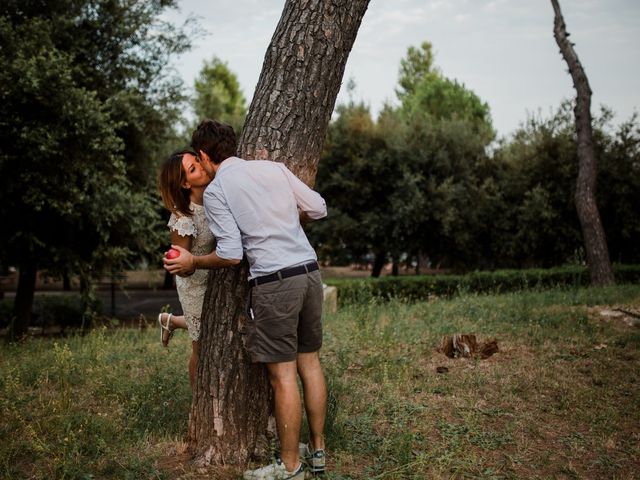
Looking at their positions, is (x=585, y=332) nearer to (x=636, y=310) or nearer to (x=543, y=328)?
(x=543, y=328)

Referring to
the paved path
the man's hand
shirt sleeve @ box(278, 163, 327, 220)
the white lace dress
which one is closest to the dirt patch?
shirt sleeve @ box(278, 163, 327, 220)

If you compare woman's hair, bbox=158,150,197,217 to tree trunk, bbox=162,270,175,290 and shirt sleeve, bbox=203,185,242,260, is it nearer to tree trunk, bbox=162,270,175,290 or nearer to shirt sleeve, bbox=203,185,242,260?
shirt sleeve, bbox=203,185,242,260

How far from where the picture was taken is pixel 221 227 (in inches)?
132

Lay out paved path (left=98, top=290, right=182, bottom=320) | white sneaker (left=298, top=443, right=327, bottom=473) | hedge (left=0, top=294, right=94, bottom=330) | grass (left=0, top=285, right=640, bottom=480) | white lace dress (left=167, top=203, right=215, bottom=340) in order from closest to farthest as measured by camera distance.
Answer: white sneaker (left=298, top=443, right=327, bottom=473) → grass (left=0, top=285, right=640, bottom=480) → white lace dress (left=167, top=203, right=215, bottom=340) → hedge (left=0, top=294, right=94, bottom=330) → paved path (left=98, top=290, right=182, bottom=320)

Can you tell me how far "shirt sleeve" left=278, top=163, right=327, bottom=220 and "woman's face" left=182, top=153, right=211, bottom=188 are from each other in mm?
613

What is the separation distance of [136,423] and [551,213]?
1968 cm

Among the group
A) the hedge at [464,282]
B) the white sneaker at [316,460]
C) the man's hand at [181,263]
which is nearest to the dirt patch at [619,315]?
the white sneaker at [316,460]

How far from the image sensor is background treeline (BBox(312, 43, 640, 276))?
21.4m

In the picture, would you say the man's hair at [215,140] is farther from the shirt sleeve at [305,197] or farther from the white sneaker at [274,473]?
the white sneaker at [274,473]

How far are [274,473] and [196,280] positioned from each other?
1.41 meters

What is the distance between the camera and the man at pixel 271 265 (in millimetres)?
3350

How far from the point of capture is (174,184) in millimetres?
3887

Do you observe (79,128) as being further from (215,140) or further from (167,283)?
(167,283)

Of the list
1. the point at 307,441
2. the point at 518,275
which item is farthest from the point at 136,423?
the point at 518,275
